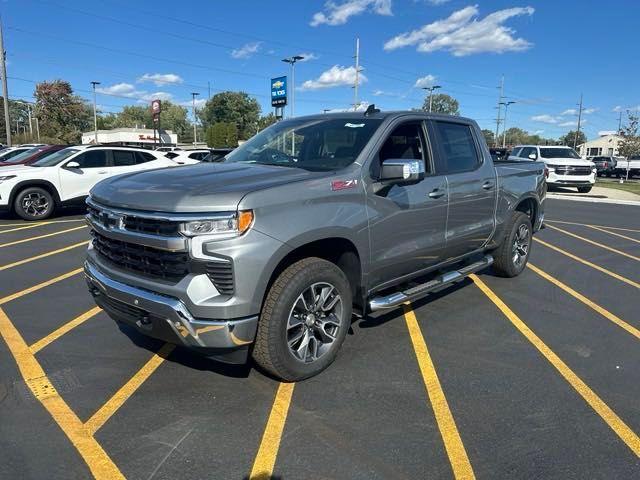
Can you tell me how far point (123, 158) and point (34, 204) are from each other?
2.39m

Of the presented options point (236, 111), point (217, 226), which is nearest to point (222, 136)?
point (236, 111)

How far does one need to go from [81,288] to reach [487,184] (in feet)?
15.7

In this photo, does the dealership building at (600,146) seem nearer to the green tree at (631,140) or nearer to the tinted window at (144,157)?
the green tree at (631,140)

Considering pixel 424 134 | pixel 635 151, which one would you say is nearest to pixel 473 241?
pixel 424 134

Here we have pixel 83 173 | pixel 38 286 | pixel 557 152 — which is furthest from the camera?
pixel 557 152

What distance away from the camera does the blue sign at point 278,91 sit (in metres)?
22.4

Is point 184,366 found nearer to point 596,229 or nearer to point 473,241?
point 473,241

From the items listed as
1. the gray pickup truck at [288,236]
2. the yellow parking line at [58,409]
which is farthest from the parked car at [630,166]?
the yellow parking line at [58,409]

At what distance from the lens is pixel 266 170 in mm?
3705

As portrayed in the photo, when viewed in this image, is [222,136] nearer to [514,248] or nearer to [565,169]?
[565,169]

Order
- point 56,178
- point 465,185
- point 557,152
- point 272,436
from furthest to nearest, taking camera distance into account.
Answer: point 557,152 < point 56,178 < point 465,185 < point 272,436

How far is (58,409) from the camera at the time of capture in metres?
3.19

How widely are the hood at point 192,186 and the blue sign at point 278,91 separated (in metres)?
19.6

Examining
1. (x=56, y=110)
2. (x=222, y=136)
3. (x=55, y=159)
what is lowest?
(x=55, y=159)
